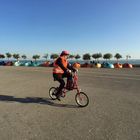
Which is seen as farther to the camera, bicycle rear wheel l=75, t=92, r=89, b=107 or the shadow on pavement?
the shadow on pavement

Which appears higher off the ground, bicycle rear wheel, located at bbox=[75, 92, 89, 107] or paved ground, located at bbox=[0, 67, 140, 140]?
bicycle rear wheel, located at bbox=[75, 92, 89, 107]

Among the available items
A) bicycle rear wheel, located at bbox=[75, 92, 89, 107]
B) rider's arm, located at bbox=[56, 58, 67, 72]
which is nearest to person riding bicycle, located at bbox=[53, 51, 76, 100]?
rider's arm, located at bbox=[56, 58, 67, 72]

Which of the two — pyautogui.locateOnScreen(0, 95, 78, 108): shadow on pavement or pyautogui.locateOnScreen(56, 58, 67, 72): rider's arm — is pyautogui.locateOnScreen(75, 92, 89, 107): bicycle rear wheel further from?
pyautogui.locateOnScreen(56, 58, 67, 72): rider's arm

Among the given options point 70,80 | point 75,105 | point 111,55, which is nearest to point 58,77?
point 70,80

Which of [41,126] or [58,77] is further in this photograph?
[58,77]

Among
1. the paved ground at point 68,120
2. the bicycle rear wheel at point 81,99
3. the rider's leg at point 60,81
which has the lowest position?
the paved ground at point 68,120

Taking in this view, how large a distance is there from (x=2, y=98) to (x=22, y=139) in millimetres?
4751

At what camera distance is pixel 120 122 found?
18.4ft

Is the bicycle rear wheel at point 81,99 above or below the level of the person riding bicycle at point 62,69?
below

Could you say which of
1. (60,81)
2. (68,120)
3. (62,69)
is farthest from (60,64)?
(68,120)

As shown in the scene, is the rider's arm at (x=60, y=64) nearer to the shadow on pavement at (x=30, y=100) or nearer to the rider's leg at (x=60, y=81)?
the rider's leg at (x=60, y=81)

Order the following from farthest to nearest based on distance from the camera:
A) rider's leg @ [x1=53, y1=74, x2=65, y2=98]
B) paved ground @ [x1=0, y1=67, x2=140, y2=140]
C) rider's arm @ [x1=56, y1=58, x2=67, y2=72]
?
1. rider's leg @ [x1=53, y1=74, x2=65, y2=98]
2. rider's arm @ [x1=56, y1=58, x2=67, y2=72]
3. paved ground @ [x1=0, y1=67, x2=140, y2=140]

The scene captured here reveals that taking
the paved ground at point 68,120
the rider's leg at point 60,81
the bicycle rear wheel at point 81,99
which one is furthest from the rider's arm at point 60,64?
the paved ground at point 68,120

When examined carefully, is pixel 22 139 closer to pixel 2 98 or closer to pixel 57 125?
pixel 57 125
